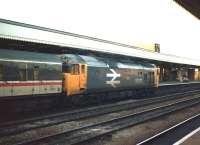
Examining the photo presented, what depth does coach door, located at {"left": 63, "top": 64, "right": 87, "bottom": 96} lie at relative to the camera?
23.9 metres

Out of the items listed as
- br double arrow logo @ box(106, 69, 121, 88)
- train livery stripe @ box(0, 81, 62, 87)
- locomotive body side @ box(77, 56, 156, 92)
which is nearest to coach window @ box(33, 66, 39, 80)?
train livery stripe @ box(0, 81, 62, 87)

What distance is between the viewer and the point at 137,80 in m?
33.7

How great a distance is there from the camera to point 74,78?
80.6ft

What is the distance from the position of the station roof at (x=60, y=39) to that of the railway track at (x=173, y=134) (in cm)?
1252

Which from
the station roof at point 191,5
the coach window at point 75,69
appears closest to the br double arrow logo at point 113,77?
the coach window at point 75,69

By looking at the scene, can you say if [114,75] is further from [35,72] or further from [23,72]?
[23,72]

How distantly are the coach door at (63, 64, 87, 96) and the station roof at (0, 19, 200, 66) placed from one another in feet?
13.4

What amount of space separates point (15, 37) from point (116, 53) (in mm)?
20786

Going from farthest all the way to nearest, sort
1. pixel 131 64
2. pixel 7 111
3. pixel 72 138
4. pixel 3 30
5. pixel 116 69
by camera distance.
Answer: pixel 131 64, pixel 116 69, pixel 3 30, pixel 7 111, pixel 72 138

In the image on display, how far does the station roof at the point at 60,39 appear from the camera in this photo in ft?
82.9

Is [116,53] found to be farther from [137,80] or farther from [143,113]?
[143,113]

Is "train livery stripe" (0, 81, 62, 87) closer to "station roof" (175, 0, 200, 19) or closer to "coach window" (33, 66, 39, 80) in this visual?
"coach window" (33, 66, 39, 80)

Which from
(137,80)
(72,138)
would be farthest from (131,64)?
(72,138)

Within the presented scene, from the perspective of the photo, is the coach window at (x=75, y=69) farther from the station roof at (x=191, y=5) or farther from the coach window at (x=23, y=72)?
the station roof at (x=191, y=5)
